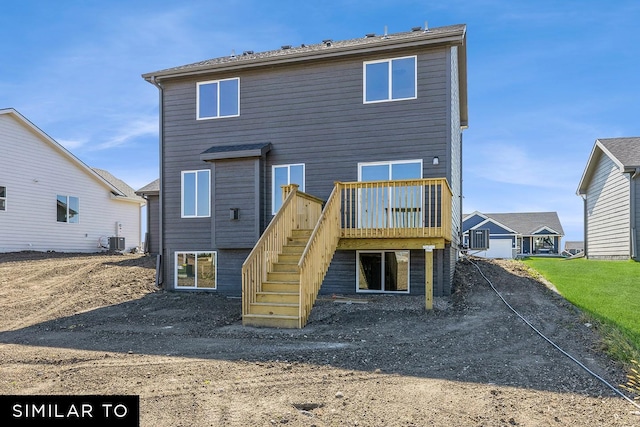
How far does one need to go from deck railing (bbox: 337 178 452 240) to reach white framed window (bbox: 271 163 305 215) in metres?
2.07

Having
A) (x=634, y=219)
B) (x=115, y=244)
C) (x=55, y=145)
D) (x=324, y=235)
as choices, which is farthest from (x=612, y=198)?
(x=55, y=145)

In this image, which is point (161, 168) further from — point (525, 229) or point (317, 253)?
point (525, 229)

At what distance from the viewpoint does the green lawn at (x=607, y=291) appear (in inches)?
310

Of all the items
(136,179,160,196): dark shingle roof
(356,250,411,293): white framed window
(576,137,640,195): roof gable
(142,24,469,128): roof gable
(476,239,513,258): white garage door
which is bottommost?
(476,239,513,258): white garage door

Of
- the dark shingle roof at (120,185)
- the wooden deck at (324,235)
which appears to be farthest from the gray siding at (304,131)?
the dark shingle roof at (120,185)

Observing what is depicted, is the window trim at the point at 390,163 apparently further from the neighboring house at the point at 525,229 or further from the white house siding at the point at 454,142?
the neighboring house at the point at 525,229

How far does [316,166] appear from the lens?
1252cm

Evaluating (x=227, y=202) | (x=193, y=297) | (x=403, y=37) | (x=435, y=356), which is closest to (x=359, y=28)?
(x=403, y=37)

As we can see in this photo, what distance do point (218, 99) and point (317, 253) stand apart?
6781 millimetres

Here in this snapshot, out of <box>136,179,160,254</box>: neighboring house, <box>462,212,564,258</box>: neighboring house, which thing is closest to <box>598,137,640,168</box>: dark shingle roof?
<box>136,179,160,254</box>: neighboring house

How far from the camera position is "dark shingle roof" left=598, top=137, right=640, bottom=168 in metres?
18.1

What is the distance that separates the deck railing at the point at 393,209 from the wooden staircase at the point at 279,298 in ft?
5.03

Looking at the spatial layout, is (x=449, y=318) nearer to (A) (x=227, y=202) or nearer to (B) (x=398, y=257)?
(B) (x=398, y=257)

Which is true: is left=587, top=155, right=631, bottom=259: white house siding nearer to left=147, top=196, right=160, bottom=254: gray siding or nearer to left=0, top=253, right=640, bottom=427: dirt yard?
left=0, top=253, right=640, bottom=427: dirt yard
